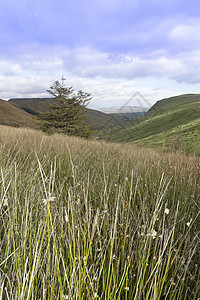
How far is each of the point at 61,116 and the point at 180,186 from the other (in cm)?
1688

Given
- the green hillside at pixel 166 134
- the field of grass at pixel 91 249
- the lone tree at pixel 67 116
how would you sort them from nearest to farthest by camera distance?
the field of grass at pixel 91 249 → the green hillside at pixel 166 134 → the lone tree at pixel 67 116

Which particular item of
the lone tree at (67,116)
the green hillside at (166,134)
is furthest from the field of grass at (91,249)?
the lone tree at (67,116)

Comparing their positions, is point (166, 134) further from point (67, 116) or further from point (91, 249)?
point (91, 249)

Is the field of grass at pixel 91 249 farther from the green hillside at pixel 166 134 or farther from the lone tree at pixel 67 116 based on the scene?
the lone tree at pixel 67 116

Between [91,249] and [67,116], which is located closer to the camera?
[91,249]

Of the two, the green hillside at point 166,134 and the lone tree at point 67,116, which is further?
the lone tree at point 67,116

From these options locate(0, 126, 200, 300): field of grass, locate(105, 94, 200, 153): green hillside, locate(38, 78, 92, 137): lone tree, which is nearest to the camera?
locate(0, 126, 200, 300): field of grass

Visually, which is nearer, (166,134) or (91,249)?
(91,249)

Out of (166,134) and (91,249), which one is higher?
(166,134)

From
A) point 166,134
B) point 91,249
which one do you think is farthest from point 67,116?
point 91,249

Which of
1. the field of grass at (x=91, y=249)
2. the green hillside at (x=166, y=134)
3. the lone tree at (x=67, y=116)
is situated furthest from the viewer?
the lone tree at (x=67, y=116)

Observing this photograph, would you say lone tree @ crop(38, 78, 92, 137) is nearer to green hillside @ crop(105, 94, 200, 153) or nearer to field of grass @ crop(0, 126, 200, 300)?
green hillside @ crop(105, 94, 200, 153)

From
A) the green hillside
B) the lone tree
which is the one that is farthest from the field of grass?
the lone tree

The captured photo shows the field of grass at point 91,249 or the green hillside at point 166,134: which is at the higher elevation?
the green hillside at point 166,134
